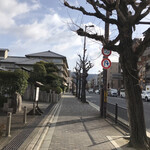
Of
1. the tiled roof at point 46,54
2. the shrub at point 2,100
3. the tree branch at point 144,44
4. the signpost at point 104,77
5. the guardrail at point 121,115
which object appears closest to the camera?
the tree branch at point 144,44

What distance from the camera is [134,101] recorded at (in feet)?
18.3

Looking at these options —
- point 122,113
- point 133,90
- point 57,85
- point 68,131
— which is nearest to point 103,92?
point 122,113

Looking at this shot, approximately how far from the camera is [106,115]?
1139cm

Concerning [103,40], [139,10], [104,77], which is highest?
[139,10]

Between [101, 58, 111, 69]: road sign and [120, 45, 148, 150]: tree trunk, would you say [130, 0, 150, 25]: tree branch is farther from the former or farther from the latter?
[101, 58, 111, 69]: road sign

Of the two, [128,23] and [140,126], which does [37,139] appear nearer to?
[140,126]

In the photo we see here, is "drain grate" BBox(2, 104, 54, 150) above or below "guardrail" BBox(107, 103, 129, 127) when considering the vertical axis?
below

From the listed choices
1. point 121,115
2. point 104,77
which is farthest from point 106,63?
point 121,115

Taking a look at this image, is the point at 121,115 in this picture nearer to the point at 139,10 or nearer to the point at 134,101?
the point at 134,101

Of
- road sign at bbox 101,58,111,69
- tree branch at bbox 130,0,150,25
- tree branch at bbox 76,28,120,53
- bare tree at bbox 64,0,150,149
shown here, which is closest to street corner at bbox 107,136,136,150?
bare tree at bbox 64,0,150,149

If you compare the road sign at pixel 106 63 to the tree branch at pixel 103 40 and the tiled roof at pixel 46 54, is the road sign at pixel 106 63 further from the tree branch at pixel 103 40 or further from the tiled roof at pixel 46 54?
the tiled roof at pixel 46 54

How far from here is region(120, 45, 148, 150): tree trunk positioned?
546 cm

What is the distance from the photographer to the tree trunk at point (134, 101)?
17.9 ft

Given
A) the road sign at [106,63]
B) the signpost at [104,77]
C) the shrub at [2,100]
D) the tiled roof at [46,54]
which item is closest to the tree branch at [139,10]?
the signpost at [104,77]
